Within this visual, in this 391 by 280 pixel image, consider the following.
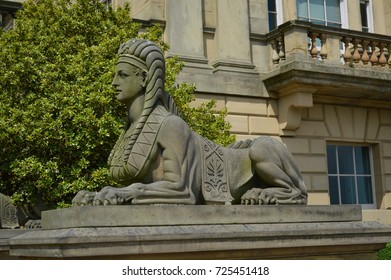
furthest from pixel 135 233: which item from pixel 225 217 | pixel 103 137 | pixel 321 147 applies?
pixel 321 147

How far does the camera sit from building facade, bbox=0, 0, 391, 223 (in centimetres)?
1541

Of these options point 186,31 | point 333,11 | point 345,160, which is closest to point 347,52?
point 333,11

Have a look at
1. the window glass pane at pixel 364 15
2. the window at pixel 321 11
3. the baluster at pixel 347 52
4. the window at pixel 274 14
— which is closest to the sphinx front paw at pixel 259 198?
the baluster at pixel 347 52

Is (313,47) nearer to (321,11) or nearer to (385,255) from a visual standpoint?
(321,11)

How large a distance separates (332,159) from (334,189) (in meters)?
0.85

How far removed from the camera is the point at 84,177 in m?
10.8

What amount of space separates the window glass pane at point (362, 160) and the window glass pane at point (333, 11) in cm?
400

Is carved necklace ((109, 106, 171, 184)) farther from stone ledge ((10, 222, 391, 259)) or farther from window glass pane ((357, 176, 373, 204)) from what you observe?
window glass pane ((357, 176, 373, 204))

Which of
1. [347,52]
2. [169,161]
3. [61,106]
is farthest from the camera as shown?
[347,52]

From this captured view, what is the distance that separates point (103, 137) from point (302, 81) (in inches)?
252

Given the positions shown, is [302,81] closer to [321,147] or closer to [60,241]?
[321,147]

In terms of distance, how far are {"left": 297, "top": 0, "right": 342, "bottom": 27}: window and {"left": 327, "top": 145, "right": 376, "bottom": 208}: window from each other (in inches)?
151

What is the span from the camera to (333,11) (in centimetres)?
1862

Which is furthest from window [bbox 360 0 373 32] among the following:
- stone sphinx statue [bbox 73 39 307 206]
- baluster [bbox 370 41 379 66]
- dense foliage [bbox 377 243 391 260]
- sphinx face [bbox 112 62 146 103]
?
sphinx face [bbox 112 62 146 103]
